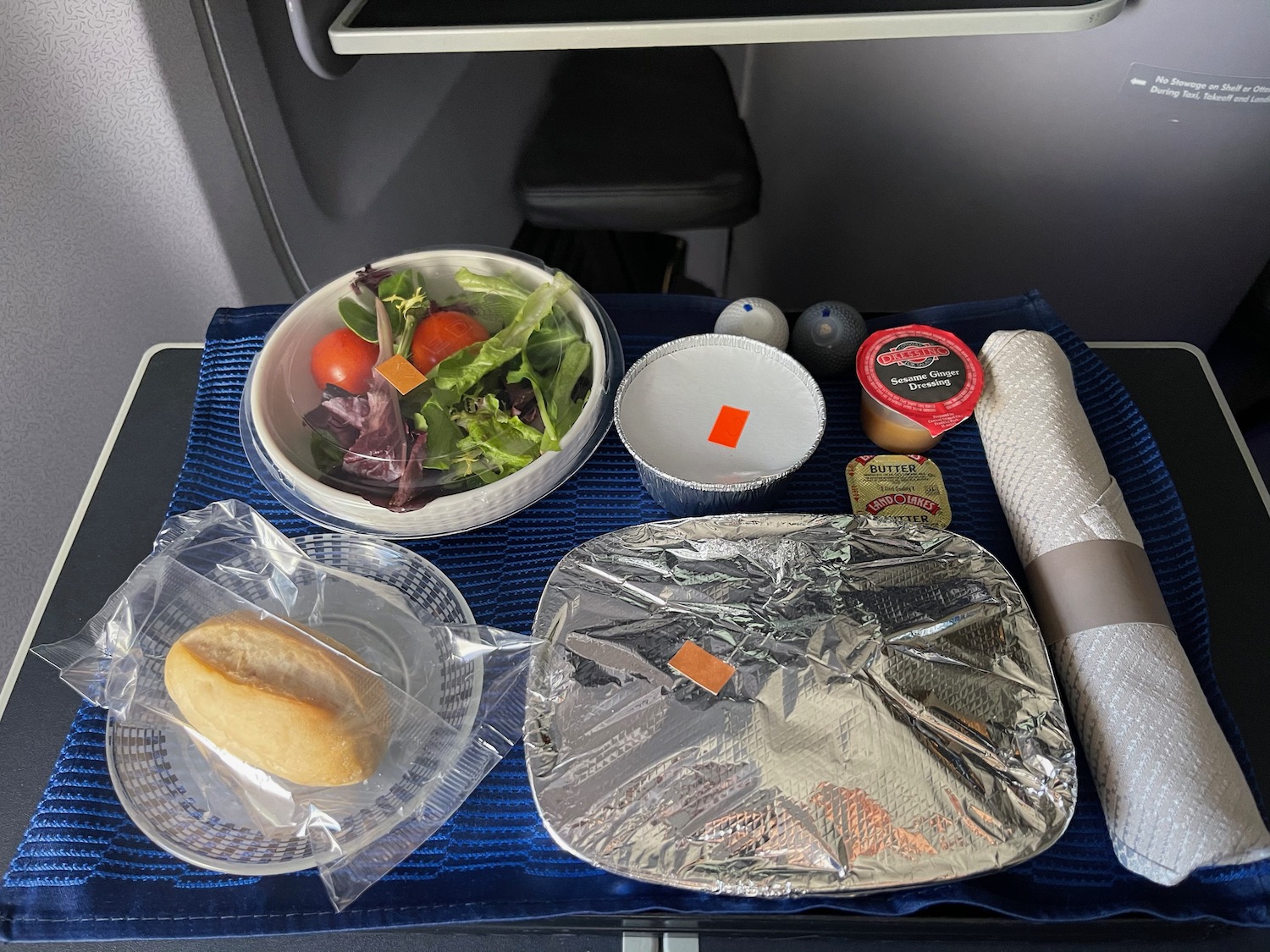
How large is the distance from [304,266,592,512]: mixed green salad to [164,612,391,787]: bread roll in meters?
0.15

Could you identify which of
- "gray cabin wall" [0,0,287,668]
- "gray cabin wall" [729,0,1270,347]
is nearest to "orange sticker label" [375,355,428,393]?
"gray cabin wall" [0,0,287,668]

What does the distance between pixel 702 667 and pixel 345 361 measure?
42cm

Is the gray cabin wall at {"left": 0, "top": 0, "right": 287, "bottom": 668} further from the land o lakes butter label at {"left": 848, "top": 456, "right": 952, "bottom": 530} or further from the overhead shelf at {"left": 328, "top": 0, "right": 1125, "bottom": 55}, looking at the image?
the land o lakes butter label at {"left": 848, "top": 456, "right": 952, "bottom": 530}

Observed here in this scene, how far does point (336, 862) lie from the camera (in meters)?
0.52

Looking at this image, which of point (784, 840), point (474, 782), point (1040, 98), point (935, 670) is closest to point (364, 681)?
point (474, 782)

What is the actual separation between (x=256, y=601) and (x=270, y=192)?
0.60m

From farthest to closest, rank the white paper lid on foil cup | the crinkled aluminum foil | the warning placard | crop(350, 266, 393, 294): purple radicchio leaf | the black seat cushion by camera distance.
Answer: the black seat cushion < the warning placard < crop(350, 266, 393, 294): purple radicchio leaf < the white paper lid on foil cup < the crinkled aluminum foil

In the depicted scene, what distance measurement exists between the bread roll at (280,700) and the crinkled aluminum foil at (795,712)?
0.12 metres

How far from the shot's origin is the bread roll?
522mm

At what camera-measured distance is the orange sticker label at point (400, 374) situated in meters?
0.68

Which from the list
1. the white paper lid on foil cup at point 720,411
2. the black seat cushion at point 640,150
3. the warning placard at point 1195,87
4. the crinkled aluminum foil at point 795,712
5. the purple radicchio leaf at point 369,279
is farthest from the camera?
the black seat cushion at point 640,150

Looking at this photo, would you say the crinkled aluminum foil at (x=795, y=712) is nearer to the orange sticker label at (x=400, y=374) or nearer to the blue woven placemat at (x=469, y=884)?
the blue woven placemat at (x=469, y=884)

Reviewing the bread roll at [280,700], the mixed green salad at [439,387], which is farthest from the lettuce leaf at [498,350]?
the bread roll at [280,700]

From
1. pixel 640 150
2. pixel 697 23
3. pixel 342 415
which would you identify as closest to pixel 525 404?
pixel 342 415
